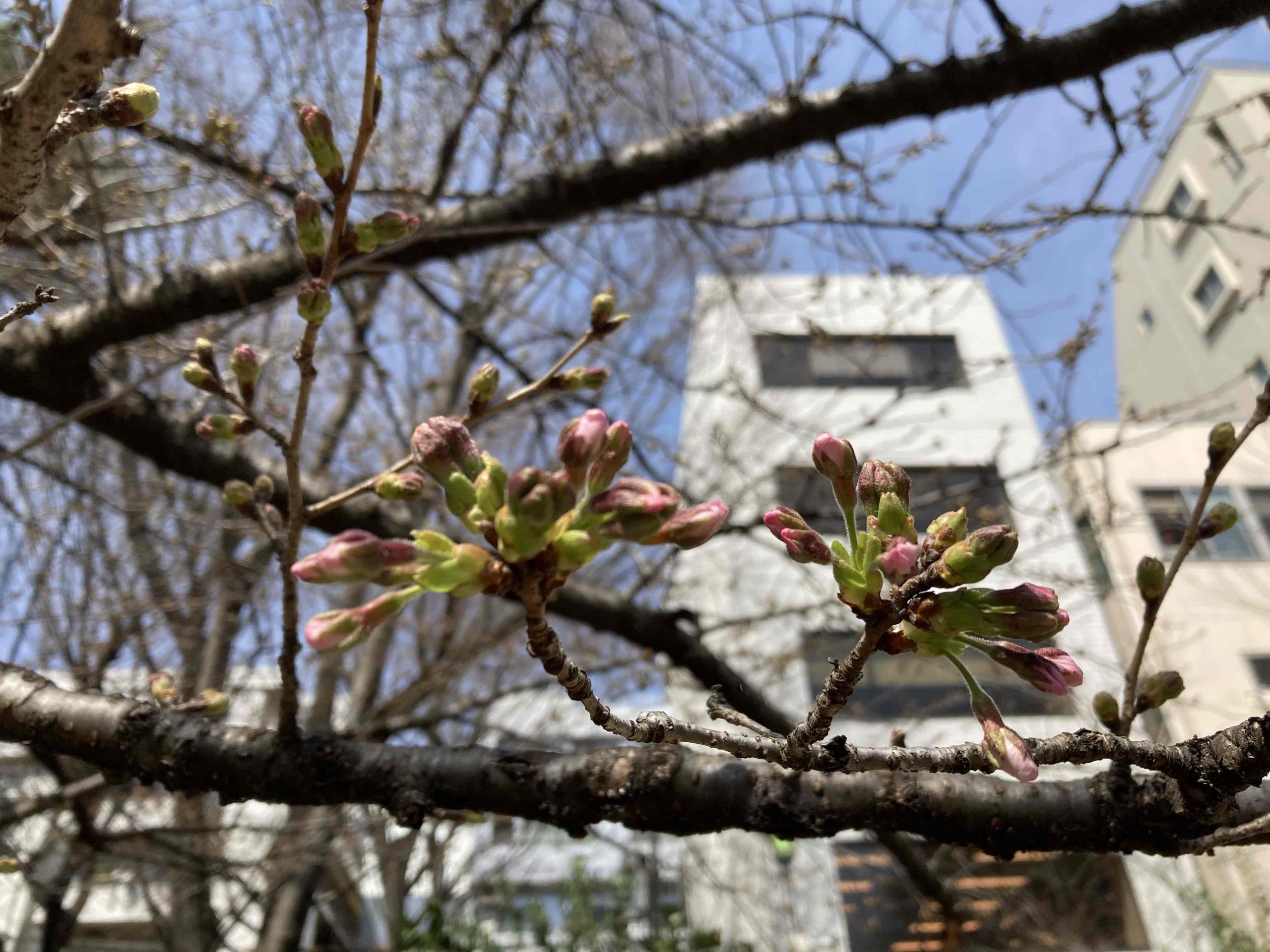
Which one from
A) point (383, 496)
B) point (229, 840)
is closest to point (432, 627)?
point (229, 840)

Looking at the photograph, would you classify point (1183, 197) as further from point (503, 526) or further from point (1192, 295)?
point (503, 526)

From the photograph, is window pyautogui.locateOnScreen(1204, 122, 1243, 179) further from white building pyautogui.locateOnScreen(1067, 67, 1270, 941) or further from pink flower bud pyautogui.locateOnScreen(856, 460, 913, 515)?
white building pyautogui.locateOnScreen(1067, 67, 1270, 941)

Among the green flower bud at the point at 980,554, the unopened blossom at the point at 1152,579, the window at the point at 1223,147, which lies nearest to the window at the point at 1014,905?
the window at the point at 1223,147

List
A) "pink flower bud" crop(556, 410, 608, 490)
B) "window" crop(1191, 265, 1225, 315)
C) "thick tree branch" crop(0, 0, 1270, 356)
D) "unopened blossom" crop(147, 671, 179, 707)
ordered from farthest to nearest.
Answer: "window" crop(1191, 265, 1225, 315)
"thick tree branch" crop(0, 0, 1270, 356)
"unopened blossom" crop(147, 671, 179, 707)
"pink flower bud" crop(556, 410, 608, 490)

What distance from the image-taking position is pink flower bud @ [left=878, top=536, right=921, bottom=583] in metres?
0.83

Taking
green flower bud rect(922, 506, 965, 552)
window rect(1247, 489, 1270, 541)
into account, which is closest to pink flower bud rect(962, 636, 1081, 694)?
green flower bud rect(922, 506, 965, 552)

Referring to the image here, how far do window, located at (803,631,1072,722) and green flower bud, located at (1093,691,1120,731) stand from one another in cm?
253

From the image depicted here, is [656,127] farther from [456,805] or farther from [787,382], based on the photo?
[787,382]

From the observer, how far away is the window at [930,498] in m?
3.46

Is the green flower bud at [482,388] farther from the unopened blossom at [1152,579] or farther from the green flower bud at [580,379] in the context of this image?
the unopened blossom at [1152,579]

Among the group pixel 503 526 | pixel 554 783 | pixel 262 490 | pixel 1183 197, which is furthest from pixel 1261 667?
pixel 503 526

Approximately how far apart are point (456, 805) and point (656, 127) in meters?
3.85

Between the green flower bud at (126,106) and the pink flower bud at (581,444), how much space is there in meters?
0.64

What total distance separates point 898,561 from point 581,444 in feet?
1.16
